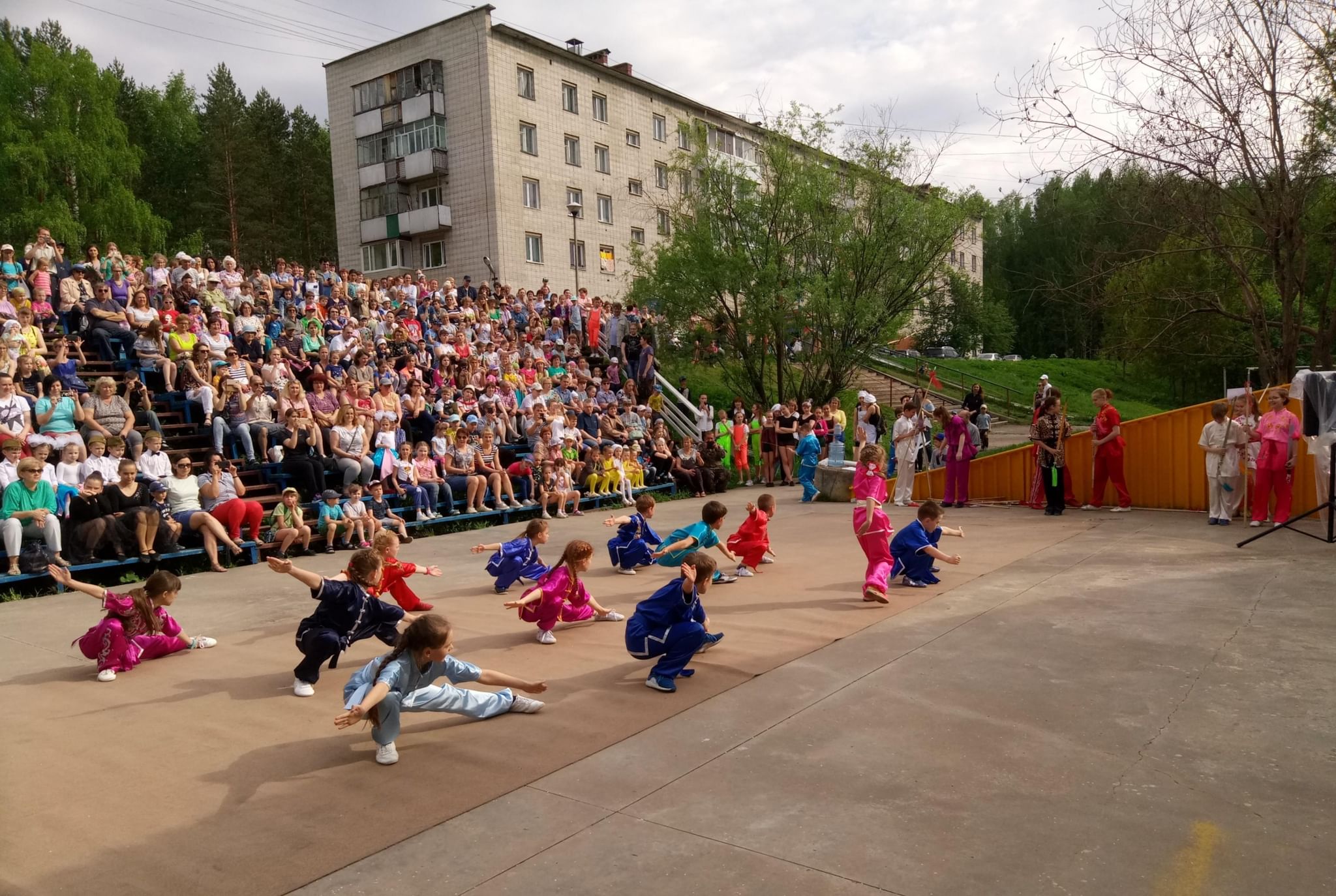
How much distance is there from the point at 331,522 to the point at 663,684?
7.37 meters

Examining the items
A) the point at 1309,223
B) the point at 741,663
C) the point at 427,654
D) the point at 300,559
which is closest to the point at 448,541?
→ the point at 300,559

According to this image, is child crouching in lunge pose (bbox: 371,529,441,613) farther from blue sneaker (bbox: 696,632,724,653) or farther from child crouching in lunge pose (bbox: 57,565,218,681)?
blue sneaker (bbox: 696,632,724,653)

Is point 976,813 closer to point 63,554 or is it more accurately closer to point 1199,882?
point 1199,882

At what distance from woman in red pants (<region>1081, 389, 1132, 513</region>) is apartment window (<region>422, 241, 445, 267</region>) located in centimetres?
2921

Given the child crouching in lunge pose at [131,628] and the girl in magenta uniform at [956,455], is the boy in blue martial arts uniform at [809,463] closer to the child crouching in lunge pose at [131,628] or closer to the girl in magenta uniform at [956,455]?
the girl in magenta uniform at [956,455]

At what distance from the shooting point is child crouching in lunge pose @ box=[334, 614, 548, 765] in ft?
16.2

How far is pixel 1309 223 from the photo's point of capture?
1628 centimetres

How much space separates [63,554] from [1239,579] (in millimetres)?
12022

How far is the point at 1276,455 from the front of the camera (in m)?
11.4

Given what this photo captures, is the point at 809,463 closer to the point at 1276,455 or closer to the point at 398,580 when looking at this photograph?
the point at 1276,455

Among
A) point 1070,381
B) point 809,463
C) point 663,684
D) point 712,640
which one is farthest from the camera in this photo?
point 1070,381

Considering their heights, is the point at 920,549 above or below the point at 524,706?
above

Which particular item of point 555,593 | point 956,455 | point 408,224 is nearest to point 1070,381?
point 408,224

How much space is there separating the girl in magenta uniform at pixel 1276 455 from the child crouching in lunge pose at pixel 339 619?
1054cm
